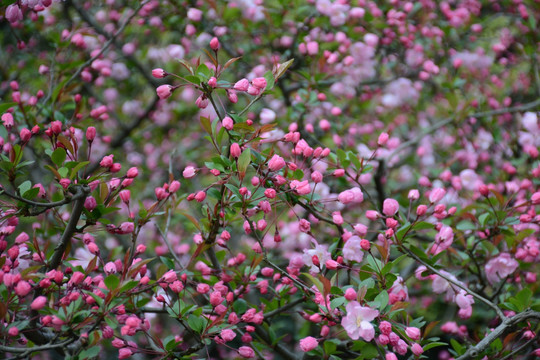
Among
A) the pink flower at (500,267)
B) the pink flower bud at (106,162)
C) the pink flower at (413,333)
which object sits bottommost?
the pink flower at (500,267)

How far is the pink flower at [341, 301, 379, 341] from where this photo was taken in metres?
1.10

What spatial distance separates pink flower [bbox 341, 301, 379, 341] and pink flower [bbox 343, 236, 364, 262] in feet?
0.81

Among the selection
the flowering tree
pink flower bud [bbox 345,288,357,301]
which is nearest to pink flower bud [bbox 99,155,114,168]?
the flowering tree

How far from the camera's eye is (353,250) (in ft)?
4.46

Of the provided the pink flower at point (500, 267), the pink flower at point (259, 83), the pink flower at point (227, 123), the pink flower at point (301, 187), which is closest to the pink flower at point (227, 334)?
the pink flower at point (301, 187)

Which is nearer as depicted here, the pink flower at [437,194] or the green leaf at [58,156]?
the green leaf at [58,156]

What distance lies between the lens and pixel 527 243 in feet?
5.43

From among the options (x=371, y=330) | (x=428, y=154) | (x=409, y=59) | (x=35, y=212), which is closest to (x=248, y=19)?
(x=409, y=59)

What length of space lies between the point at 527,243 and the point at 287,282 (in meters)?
0.88

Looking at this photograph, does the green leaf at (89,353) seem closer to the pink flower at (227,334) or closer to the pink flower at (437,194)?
the pink flower at (227,334)

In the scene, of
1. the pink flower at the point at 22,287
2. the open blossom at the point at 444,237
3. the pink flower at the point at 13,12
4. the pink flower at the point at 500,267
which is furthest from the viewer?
the pink flower at the point at 500,267

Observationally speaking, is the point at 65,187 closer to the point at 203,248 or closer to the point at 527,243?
the point at 203,248

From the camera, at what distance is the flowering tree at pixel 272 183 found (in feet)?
3.93

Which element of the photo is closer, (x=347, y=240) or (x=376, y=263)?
(x=376, y=263)
